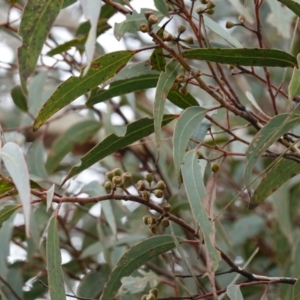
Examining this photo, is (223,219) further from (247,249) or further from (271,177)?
(271,177)

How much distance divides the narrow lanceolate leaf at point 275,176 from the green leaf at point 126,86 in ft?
0.73

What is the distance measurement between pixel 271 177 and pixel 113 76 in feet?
0.94

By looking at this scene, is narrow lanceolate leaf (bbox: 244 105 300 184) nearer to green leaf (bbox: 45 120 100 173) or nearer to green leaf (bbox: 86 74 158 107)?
green leaf (bbox: 86 74 158 107)

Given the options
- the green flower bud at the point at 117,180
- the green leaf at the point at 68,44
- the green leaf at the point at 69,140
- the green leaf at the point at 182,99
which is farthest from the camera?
the green leaf at the point at 69,140

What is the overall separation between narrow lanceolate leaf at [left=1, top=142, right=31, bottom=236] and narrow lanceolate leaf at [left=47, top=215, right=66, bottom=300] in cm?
14

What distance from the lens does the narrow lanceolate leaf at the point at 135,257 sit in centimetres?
107

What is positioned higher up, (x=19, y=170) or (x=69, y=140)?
(x=69, y=140)

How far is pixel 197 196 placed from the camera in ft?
2.99

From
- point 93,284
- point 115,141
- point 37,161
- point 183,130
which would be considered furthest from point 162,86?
point 37,161

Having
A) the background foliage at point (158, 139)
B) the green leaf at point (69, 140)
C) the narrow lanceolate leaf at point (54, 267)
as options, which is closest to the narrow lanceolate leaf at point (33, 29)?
the background foliage at point (158, 139)

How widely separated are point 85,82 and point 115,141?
133mm

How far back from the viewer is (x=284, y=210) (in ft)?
5.47

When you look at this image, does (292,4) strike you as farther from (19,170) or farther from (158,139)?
(19,170)

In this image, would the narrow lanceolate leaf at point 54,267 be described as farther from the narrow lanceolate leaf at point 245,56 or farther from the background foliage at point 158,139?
the narrow lanceolate leaf at point 245,56
